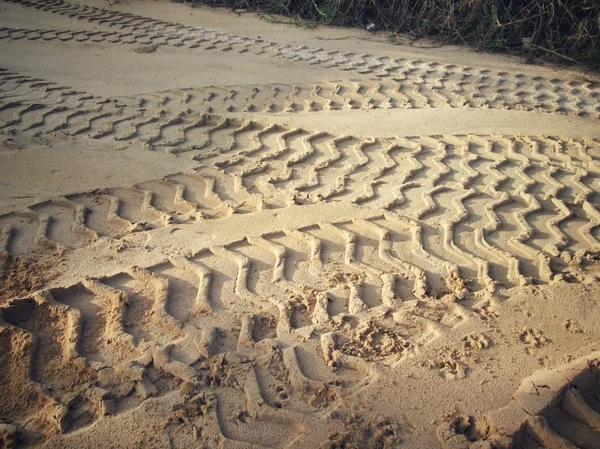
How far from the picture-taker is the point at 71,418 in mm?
2246

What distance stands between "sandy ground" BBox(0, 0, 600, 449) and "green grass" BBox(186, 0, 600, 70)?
1.05 m

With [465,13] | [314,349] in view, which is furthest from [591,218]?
[465,13]

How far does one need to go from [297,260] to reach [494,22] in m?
A: 6.07

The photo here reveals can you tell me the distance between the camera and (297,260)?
3.34 meters

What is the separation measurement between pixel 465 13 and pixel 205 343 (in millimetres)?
7171

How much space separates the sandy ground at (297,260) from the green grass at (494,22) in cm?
A: 105

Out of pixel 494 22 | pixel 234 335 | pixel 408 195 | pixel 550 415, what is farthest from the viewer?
pixel 494 22

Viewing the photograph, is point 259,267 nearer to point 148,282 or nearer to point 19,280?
point 148,282

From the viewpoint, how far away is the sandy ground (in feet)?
A: 7.52

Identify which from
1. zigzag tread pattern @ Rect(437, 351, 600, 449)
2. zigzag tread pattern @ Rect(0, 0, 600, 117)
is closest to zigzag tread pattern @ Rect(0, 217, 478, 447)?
zigzag tread pattern @ Rect(437, 351, 600, 449)

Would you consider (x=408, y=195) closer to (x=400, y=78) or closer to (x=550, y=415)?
Answer: (x=550, y=415)

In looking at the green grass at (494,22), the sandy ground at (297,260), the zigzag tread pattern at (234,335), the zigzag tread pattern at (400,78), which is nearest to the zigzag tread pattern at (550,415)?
the sandy ground at (297,260)

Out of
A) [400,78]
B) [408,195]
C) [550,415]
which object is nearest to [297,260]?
[408,195]

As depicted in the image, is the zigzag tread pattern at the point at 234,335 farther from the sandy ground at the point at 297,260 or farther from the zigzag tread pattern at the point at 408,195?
the zigzag tread pattern at the point at 408,195
